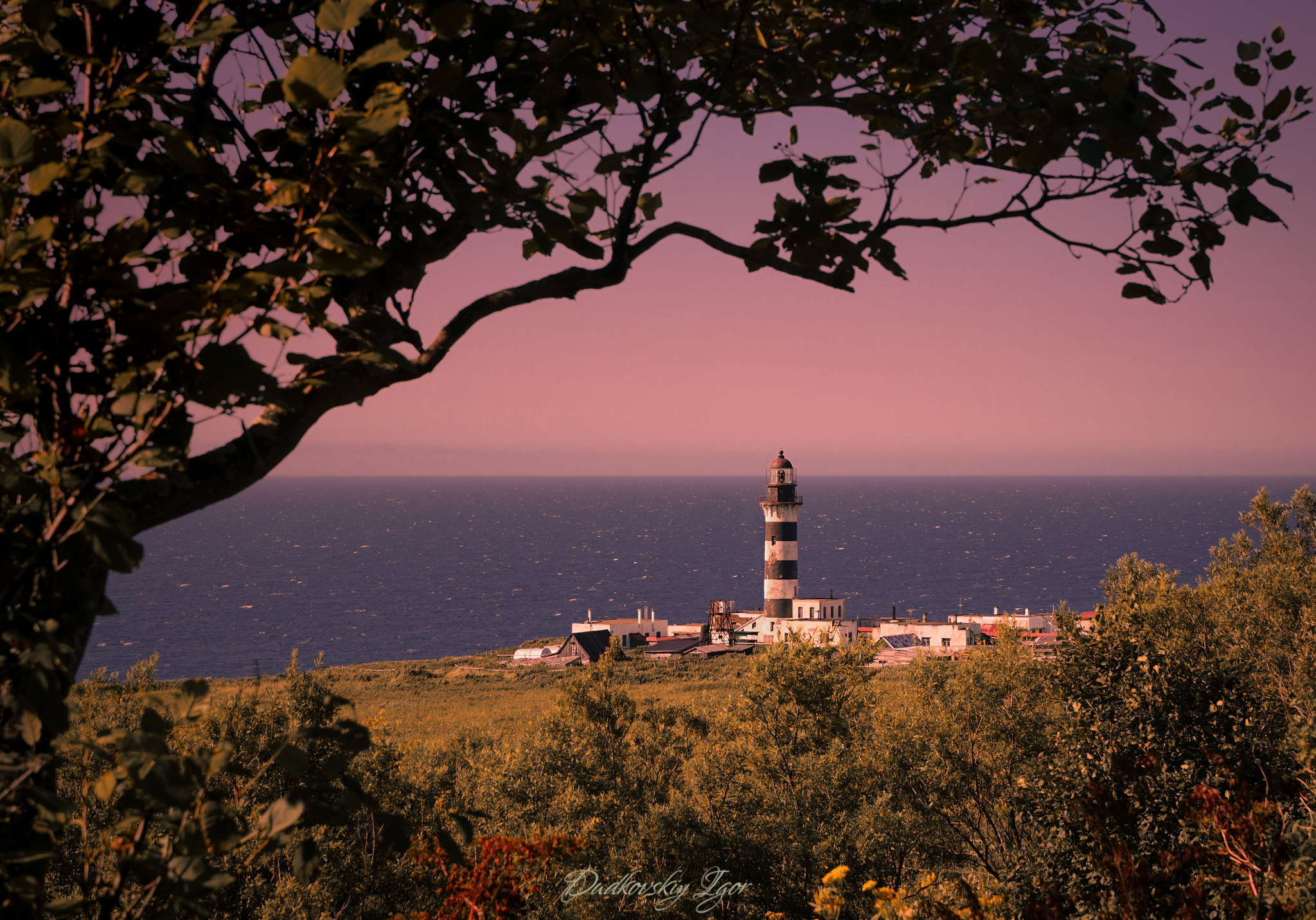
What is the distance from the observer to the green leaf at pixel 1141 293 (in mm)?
3814

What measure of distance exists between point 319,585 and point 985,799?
6342 inches

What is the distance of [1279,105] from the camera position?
11.3ft

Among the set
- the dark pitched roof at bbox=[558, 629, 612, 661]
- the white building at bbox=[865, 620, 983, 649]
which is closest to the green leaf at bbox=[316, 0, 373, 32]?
the white building at bbox=[865, 620, 983, 649]

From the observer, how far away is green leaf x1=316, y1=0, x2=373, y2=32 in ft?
6.48

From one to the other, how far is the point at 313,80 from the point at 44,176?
721 millimetres

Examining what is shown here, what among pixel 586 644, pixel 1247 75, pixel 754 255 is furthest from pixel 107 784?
pixel 586 644

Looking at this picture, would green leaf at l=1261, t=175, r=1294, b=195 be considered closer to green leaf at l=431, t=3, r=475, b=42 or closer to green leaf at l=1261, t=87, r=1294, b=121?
green leaf at l=1261, t=87, r=1294, b=121

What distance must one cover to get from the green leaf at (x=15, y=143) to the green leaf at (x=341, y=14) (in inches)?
28.4

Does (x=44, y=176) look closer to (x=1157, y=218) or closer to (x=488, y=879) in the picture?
(x=1157, y=218)

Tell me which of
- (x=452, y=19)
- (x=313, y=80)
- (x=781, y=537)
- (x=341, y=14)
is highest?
(x=452, y=19)

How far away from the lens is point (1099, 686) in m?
11.0

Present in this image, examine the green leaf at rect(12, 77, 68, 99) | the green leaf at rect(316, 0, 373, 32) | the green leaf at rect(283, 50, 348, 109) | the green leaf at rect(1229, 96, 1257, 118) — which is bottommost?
the green leaf at rect(283, 50, 348, 109)

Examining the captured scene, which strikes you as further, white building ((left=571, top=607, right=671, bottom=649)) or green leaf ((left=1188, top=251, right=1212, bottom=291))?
white building ((left=571, top=607, right=671, bottom=649))

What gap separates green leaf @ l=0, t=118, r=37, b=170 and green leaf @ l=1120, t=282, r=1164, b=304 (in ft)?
13.4
